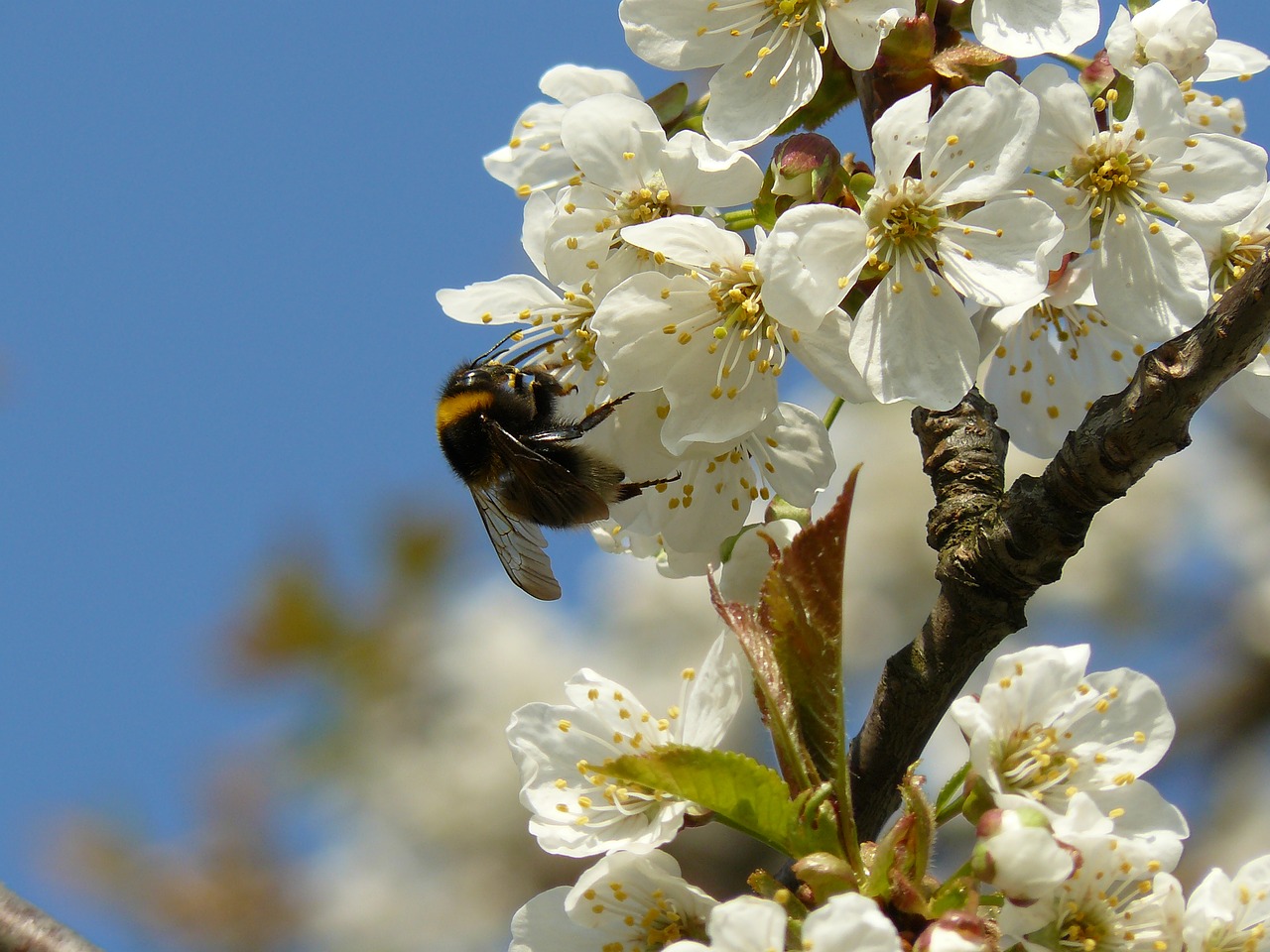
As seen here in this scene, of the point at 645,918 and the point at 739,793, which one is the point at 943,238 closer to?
the point at 739,793

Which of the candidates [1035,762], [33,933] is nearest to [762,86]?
[1035,762]

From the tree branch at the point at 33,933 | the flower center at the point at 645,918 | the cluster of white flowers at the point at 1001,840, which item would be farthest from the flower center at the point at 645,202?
the tree branch at the point at 33,933

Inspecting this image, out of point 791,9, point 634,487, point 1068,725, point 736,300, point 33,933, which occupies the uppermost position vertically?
point 791,9

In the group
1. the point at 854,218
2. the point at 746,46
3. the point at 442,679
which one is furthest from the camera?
the point at 442,679

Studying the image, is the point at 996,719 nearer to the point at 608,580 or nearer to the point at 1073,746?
the point at 1073,746

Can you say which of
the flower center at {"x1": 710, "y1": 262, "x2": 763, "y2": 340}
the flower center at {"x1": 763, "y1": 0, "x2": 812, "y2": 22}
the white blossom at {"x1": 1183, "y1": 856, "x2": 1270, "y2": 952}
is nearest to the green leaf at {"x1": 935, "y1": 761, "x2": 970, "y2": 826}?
the white blossom at {"x1": 1183, "y1": 856, "x2": 1270, "y2": 952}

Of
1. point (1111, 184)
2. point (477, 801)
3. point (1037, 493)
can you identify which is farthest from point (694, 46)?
point (477, 801)
